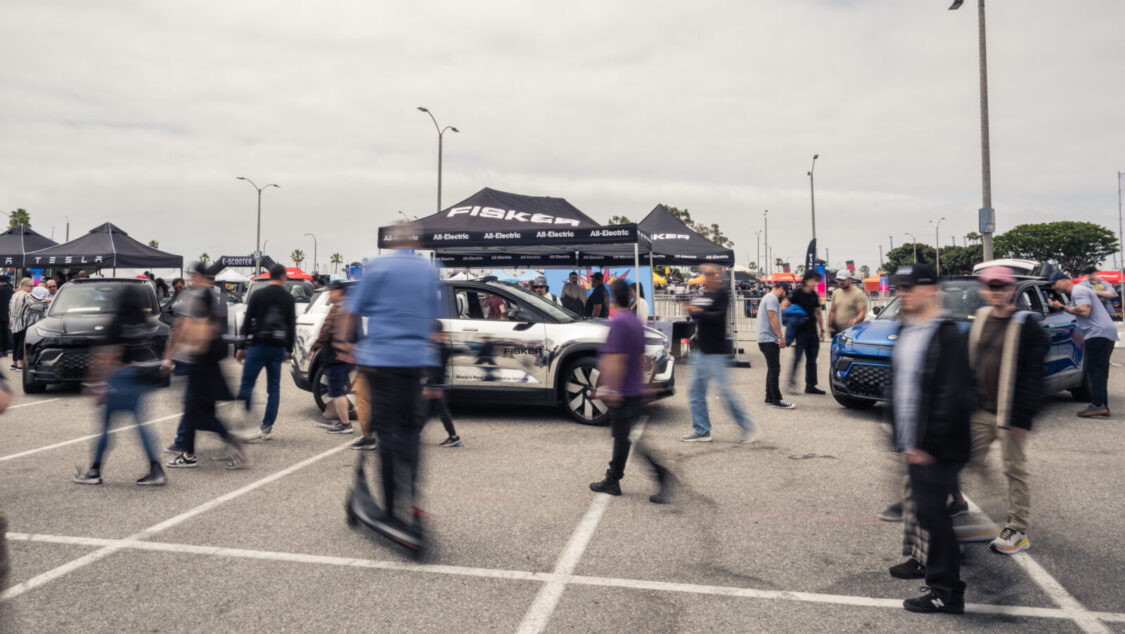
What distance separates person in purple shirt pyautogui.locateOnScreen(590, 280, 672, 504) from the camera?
16.8 feet

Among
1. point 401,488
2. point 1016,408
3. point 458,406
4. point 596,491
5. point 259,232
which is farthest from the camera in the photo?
point 259,232

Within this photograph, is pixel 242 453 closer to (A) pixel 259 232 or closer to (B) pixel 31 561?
(B) pixel 31 561

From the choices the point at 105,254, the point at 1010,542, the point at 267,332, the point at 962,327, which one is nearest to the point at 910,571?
the point at 1010,542

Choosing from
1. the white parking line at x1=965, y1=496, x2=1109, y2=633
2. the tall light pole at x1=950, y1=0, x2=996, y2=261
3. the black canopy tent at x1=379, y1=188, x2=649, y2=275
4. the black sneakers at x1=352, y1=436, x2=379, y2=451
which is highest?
the tall light pole at x1=950, y1=0, x2=996, y2=261

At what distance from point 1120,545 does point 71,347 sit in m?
12.0

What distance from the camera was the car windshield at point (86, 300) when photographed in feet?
37.1

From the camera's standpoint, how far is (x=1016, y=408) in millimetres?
3910

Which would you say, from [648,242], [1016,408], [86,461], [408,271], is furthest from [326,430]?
[648,242]

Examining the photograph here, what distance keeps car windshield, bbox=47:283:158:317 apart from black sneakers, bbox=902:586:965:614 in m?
11.0

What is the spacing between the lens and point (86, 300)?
1157cm

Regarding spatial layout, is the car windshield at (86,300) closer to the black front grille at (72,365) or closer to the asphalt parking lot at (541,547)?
the black front grille at (72,365)

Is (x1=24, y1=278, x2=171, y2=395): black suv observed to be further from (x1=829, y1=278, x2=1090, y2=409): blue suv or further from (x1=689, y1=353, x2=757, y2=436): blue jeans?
(x1=829, y1=278, x2=1090, y2=409): blue suv

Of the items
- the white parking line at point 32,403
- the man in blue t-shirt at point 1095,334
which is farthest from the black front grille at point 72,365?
the man in blue t-shirt at point 1095,334

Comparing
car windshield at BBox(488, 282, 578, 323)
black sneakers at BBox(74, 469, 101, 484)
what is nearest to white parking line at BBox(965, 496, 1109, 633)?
car windshield at BBox(488, 282, 578, 323)
